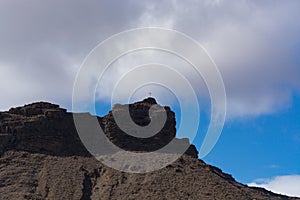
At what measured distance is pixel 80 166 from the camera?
438 feet

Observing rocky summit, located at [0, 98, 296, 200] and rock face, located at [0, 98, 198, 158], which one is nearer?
rocky summit, located at [0, 98, 296, 200]

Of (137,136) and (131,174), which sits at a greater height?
(137,136)

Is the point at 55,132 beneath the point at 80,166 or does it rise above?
above

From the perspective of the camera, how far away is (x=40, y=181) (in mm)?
126750

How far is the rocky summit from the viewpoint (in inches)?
4811

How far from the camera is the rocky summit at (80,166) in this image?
122 metres

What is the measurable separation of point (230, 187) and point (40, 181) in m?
36.1

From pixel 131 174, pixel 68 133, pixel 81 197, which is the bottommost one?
pixel 81 197

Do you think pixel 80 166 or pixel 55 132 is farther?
pixel 55 132

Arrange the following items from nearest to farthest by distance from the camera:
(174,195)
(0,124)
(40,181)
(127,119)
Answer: (174,195) → (40,181) → (0,124) → (127,119)

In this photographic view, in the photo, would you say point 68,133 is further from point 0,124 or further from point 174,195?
point 174,195

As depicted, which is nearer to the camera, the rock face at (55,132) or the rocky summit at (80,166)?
the rocky summit at (80,166)

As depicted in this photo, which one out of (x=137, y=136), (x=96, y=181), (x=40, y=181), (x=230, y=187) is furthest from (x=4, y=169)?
(x=230, y=187)

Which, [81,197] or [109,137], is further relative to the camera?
[109,137]
